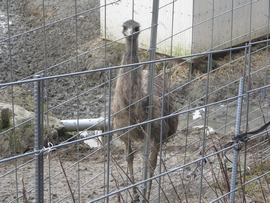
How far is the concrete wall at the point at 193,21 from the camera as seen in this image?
8.00m

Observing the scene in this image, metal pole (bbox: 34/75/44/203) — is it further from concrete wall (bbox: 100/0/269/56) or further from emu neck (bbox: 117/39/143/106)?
concrete wall (bbox: 100/0/269/56)

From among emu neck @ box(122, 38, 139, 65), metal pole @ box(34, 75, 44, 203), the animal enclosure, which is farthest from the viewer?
emu neck @ box(122, 38, 139, 65)

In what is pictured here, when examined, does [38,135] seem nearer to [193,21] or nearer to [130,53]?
[130,53]

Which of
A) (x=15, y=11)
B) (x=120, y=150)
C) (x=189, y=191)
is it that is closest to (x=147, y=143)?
(x=189, y=191)

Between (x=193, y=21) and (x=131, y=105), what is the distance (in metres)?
4.42

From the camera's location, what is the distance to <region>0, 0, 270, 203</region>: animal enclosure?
354 cm

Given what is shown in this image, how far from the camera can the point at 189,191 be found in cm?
459

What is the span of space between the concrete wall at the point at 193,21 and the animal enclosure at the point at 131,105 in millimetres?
29

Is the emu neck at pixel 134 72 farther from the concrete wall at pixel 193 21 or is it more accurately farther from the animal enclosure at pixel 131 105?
the concrete wall at pixel 193 21

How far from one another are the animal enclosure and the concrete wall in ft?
0.09

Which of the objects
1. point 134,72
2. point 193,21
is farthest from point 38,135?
point 193,21

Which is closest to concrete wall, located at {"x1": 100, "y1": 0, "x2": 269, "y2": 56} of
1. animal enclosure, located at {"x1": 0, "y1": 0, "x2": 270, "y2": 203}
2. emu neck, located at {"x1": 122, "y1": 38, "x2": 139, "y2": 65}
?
animal enclosure, located at {"x1": 0, "y1": 0, "x2": 270, "y2": 203}

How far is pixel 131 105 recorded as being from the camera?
384cm

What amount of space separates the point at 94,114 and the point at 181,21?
8.18 feet
